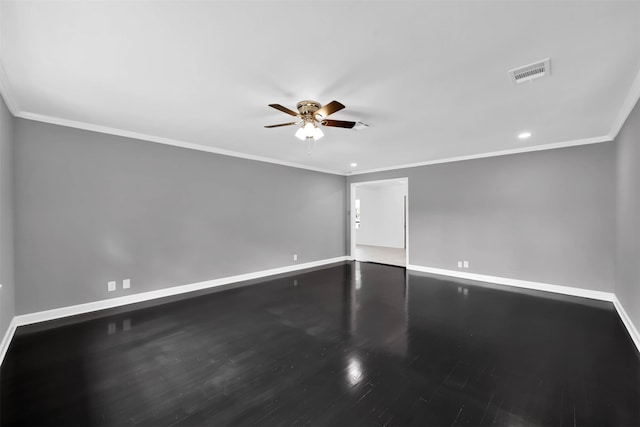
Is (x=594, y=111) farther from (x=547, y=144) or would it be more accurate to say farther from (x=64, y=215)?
(x=64, y=215)

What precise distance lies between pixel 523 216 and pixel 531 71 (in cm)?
340

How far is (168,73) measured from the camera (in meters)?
2.19

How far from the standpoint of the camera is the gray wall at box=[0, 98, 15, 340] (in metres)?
2.52

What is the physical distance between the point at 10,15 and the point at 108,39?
0.46 m

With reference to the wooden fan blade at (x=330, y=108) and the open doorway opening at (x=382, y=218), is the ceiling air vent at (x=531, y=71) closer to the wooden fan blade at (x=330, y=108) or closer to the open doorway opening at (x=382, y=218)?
the wooden fan blade at (x=330, y=108)

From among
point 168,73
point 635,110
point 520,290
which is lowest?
point 520,290

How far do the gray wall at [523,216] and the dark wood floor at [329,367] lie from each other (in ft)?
2.96

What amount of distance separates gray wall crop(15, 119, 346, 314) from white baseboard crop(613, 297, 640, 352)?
16.7 feet

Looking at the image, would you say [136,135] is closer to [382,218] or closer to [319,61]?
[319,61]

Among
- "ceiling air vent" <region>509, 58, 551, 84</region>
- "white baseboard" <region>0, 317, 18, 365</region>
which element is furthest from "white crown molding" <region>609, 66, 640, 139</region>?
"white baseboard" <region>0, 317, 18, 365</region>

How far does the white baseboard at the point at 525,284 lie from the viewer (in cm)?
402

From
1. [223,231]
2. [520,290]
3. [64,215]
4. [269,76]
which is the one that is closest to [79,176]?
[64,215]

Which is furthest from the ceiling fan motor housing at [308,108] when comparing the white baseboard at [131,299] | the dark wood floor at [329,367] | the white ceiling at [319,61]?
the white baseboard at [131,299]

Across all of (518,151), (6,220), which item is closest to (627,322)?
(518,151)
